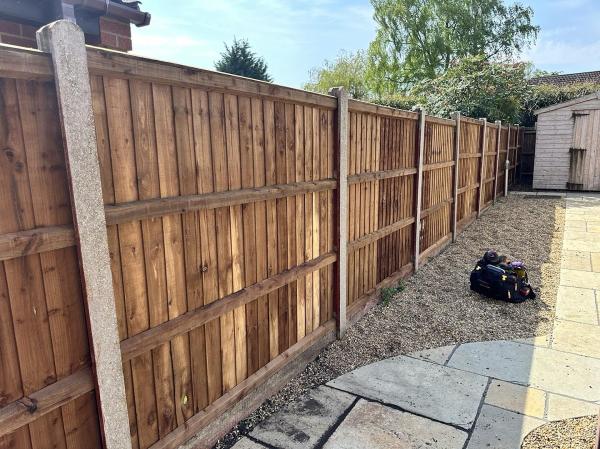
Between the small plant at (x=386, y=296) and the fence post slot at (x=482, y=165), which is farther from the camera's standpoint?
the fence post slot at (x=482, y=165)

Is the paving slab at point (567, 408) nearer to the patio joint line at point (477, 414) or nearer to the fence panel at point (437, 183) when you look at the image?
the patio joint line at point (477, 414)

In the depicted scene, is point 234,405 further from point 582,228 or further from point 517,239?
point 582,228

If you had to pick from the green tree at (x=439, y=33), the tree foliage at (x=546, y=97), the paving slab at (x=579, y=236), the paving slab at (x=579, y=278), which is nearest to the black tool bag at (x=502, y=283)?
the paving slab at (x=579, y=278)

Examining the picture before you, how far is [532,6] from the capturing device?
21797 mm

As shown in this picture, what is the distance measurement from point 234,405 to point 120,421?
2.80 ft

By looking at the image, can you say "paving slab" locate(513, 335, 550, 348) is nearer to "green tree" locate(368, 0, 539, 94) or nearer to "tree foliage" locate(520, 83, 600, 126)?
"tree foliage" locate(520, 83, 600, 126)

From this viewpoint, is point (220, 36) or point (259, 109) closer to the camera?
point (259, 109)

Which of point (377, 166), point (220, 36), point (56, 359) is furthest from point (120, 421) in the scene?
point (220, 36)

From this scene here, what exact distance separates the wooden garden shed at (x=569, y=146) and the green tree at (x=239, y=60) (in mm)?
10573

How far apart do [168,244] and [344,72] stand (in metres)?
27.0

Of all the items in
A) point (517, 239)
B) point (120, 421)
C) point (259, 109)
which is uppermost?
point (259, 109)

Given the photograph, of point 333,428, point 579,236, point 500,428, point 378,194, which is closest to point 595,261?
point 579,236

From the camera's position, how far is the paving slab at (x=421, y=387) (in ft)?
8.80

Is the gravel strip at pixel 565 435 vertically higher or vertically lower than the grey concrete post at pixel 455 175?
lower
